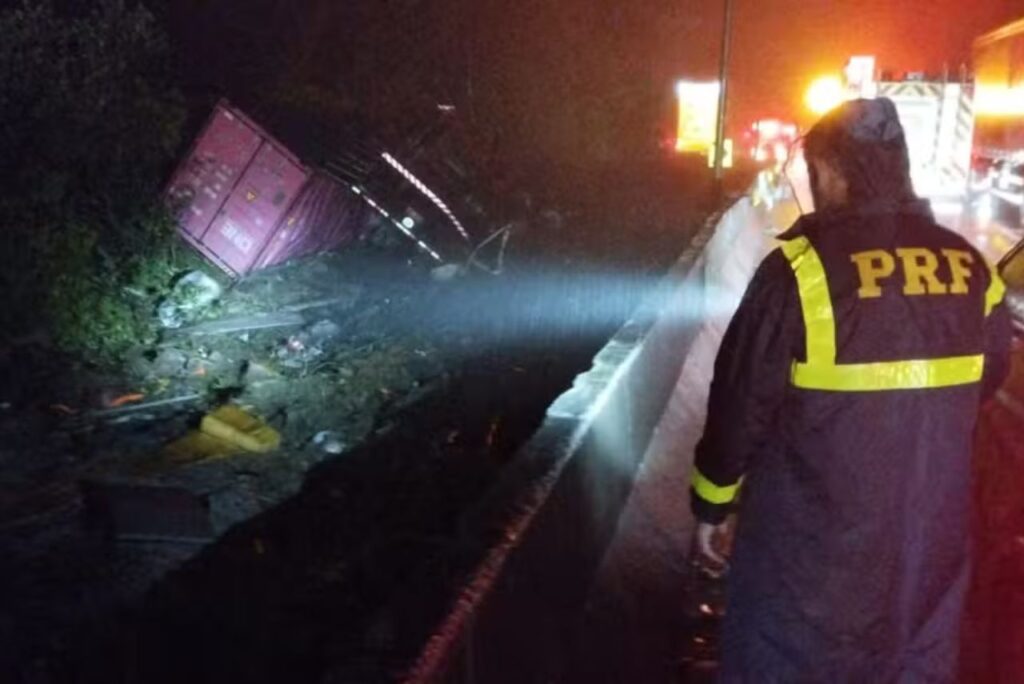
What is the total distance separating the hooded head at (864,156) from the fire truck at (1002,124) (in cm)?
1136

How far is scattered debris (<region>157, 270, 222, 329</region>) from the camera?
13383 mm

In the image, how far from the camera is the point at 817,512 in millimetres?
2646

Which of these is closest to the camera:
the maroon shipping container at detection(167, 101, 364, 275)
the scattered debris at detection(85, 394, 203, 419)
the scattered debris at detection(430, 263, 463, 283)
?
the scattered debris at detection(85, 394, 203, 419)

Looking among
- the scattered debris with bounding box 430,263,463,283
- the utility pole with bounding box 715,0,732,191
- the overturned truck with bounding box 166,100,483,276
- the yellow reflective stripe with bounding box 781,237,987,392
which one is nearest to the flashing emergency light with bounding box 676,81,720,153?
the utility pole with bounding box 715,0,732,191

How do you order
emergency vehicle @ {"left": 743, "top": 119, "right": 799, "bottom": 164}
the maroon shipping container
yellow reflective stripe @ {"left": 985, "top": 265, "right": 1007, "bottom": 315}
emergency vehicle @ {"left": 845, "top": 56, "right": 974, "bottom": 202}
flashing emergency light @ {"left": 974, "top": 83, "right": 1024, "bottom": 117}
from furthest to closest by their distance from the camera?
emergency vehicle @ {"left": 743, "top": 119, "right": 799, "bottom": 164} < emergency vehicle @ {"left": 845, "top": 56, "right": 974, "bottom": 202} < the maroon shipping container < flashing emergency light @ {"left": 974, "top": 83, "right": 1024, "bottom": 117} < yellow reflective stripe @ {"left": 985, "top": 265, "right": 1007, "bottom": 315}

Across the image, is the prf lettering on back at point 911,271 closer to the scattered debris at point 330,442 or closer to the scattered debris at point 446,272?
the scattered debris at point 330,442

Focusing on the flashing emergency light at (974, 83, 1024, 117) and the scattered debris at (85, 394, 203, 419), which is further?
the flashing emergency light at (974, 83, 1024, 117)

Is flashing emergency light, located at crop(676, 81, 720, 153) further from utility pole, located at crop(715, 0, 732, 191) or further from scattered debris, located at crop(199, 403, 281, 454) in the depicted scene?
scattered debris, located at crop(199, 403, 281, 454)

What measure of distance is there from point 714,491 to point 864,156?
872mm

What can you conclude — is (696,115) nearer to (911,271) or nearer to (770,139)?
(770,139)

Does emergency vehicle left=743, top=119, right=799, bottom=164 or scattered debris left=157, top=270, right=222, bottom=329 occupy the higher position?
emergency vehicle left=743, top=119, right=799, bottom=164

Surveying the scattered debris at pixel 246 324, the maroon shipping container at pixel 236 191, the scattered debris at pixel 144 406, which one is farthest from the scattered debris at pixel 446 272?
the scattered debris at pixel 144 406

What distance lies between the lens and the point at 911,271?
2.56 meters

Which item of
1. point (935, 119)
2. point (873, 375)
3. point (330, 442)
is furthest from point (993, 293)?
point (935, 119)
